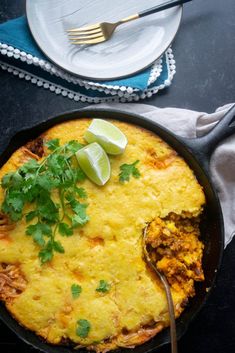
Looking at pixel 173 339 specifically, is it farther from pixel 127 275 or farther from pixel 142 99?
pixel 142 99

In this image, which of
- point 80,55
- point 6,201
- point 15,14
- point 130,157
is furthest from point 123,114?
point 15,14

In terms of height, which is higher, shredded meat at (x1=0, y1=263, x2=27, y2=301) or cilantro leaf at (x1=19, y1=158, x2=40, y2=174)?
cilantro leaf at (x1=19, y1=158, x2=40, y2=174)

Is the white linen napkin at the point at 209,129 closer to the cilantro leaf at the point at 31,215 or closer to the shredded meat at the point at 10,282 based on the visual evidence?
the cilantro leaf at the point at 31,215

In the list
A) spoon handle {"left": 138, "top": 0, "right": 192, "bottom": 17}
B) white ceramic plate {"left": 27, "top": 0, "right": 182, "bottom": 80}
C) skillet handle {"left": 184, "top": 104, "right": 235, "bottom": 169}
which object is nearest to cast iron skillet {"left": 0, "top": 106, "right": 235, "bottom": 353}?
skillet handle {"left": 184, "top": 104, "right": 235, "bottom": 169}

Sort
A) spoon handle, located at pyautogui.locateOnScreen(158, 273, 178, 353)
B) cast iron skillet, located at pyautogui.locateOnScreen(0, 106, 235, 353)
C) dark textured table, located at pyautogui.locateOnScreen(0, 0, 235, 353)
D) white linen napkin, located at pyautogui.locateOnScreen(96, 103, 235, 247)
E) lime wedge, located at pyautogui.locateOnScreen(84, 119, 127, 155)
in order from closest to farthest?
spoon handle, located at pyautogui.locateOnScreen(158, 273, 178, 353) < lime wedge, located at pyautogui.locateOnScreen(84, 119, 127, 155) < cast iron skillet, located at pyautogui.locateOnScreen(0, 106, 235, 353) < white linen napkin, located at pyautogui.locateOnScreen(96, 103, 235, 247) < dark textured table, located at pyautogui.locateOnScreen(0, 0, 235, 353)

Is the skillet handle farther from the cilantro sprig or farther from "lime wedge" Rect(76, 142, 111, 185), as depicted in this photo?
the cilantro sprig

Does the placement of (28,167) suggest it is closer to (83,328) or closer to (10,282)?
(10,282)
